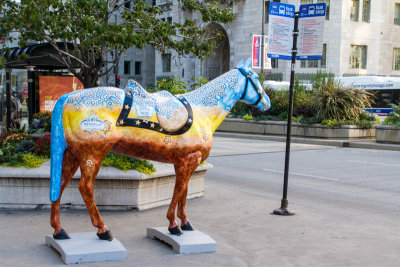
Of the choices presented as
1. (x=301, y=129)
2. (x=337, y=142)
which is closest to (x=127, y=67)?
(x=301, y=129)

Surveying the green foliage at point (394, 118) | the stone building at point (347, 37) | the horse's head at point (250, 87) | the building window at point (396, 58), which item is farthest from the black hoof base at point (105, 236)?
the building window at point (396, 58)

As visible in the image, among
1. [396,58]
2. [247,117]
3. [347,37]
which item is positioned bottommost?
[247,117]

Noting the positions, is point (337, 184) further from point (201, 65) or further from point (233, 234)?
point (201, 65)

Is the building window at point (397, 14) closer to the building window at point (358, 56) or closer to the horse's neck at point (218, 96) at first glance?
the building window at point (358, 56)

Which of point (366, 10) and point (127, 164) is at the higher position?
point (366, 10)

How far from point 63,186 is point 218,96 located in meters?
2.21

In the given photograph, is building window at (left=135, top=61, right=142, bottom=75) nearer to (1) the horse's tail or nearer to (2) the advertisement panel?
(2) the advertisement panel

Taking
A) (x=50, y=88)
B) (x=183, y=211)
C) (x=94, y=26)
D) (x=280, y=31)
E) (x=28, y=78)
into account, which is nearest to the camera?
(x=183, y=211)

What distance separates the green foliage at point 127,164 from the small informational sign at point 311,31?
3.14 m

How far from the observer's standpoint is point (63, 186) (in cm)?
570

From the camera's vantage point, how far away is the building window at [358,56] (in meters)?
44.7

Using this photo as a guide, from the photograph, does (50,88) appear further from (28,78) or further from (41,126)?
(41,126)

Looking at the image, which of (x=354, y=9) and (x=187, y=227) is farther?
(x=354, y=9)

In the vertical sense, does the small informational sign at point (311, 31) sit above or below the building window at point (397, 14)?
below
